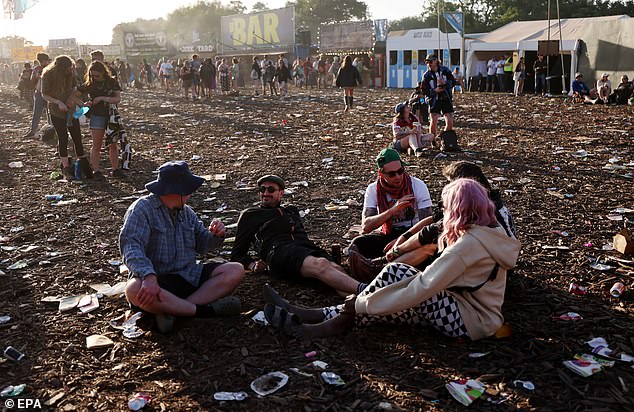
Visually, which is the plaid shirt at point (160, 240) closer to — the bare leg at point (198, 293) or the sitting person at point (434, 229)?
the bare leg at point (198, 293)

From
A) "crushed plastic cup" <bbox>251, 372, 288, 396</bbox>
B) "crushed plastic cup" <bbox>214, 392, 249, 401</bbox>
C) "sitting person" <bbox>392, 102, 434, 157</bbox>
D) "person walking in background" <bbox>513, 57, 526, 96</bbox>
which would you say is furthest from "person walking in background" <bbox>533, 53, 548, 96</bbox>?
"crushed plastic cup" <bbox>214, 392, 249, 401</bbox>

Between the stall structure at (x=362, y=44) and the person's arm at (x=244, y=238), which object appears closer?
the person's arm at (x=244, y=238)

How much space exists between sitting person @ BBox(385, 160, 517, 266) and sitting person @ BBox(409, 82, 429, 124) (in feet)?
26.6

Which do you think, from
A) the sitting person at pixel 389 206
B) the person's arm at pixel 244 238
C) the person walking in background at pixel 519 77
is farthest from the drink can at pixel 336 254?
the person walking in background at pixel 519 77

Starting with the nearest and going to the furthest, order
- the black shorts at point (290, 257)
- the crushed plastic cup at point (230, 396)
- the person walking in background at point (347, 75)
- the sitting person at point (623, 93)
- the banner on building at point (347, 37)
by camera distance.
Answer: the crushed plastic cup at point (230, 396) → the black shorts at point (290, 257) → the person walking in background at point (347, 75) → the sitting person at point (623, 93) → the banner on building at point (347, 37)

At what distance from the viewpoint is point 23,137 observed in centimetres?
1526

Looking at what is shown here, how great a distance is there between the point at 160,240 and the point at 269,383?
135 centimetres

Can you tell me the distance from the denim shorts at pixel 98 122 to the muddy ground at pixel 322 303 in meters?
0.86

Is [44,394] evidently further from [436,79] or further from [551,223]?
[436,79]

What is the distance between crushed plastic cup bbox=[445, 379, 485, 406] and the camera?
3.19 m

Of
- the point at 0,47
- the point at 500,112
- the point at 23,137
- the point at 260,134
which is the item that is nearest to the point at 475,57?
the point at 500,112

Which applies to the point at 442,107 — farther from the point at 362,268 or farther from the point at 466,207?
the point at 466,207

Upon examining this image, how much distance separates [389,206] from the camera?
5188 mm

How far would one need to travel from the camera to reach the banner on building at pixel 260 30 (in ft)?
152
